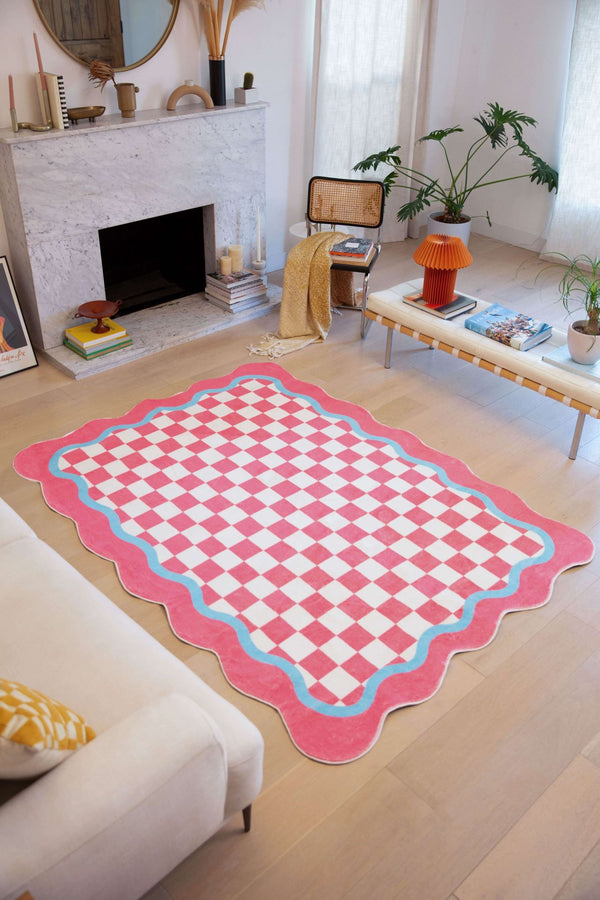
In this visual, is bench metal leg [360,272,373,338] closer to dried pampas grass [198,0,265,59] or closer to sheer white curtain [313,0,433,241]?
sheer white curtain [313,0,433,241]

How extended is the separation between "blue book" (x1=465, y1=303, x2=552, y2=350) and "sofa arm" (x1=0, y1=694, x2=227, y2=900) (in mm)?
2428

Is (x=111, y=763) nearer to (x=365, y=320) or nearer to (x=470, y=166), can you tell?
(x=365, y=320)

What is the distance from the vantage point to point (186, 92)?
13.3ft

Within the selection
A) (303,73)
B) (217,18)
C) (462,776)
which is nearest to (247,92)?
(217,18)

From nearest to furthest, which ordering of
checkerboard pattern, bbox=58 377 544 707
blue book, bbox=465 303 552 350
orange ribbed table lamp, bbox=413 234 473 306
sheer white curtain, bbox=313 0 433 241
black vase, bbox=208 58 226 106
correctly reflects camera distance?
checkerboard pattern, bbox=58 377 544 707 → blue book, bbox=465 303 552 350 → orange ribbed table lamp, bbox=413 234 473 306 → black vase, bbox=208 58 226 106 → sheer white curtain, bbox=313 0 433 241

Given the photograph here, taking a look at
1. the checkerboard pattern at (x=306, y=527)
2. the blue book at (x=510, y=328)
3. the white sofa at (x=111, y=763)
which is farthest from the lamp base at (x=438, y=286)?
the white sofa at (x=111, y=763)

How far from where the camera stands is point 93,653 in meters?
1.87

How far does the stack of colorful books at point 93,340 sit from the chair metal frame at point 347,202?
1.27 m

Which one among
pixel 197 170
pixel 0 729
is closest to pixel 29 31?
pixel 197 170

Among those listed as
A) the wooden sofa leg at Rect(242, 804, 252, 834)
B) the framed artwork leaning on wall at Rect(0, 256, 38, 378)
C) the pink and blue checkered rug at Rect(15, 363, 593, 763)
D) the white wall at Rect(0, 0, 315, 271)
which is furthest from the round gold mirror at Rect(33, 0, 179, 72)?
the wooden sofa leg at Rect(242, 804, 252, 834)

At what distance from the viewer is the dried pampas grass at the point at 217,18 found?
402cm

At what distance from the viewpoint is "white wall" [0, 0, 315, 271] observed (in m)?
3.56

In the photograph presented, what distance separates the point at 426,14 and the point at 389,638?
436 cm

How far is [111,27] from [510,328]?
2.35 metres
